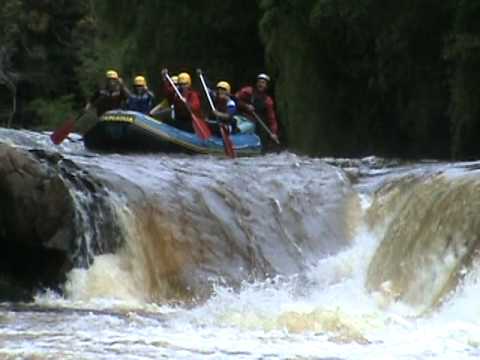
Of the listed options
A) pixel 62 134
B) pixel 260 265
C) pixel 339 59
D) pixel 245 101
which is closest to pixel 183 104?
pixel 62 134

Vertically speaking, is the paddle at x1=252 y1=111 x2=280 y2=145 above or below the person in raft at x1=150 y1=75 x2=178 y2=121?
below

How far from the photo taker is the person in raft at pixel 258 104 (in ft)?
68.7

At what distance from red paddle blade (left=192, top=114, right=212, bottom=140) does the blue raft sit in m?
0.07

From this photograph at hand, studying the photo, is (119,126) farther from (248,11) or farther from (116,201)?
(248,11)

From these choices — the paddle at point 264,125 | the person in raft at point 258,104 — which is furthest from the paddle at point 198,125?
the person in raft at point 258,104

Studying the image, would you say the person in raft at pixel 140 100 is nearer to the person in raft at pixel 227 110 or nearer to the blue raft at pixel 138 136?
the person in raft at pixel 227 110

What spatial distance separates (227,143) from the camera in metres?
19.0

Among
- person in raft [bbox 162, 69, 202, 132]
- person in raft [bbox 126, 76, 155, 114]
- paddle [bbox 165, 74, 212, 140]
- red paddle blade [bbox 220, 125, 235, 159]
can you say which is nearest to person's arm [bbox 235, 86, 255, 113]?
person in raft [bbox 126, 76, 155, 114]

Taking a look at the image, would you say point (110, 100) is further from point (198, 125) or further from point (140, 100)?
point (198, 125)

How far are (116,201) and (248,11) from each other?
16413 millimetres

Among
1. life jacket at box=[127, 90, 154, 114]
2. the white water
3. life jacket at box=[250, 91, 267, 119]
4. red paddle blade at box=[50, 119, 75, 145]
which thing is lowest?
the white water

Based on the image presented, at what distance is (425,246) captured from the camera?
11.6 metres

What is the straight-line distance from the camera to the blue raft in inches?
706

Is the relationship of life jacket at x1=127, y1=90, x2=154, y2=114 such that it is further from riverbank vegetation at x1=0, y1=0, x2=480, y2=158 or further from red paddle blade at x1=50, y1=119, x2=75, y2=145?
riverbank vegetation at x1=0, y1=0, x2=480, y2=158
